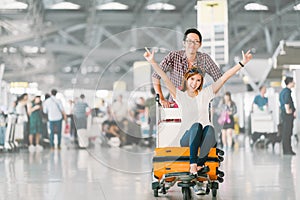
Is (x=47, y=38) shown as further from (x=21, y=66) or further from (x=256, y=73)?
(x=256, y=73)

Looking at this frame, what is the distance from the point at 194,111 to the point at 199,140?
0.62 feet

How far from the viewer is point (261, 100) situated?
12.2 m

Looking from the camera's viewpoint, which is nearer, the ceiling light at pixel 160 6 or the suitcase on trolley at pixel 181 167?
the suitcase on trolley at pixel 181 167

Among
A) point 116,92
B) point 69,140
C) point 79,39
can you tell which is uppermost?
point 79,39

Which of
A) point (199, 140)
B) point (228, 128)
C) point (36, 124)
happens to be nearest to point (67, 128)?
point (36, 124)

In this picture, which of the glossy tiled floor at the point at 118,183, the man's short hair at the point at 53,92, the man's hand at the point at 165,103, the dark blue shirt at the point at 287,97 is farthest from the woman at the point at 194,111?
the man's short hair at the point at 53,92

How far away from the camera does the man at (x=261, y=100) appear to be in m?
12.0

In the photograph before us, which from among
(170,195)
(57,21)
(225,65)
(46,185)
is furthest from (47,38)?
(170,195)

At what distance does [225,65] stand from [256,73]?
107 centimetres

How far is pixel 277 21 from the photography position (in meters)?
12.9

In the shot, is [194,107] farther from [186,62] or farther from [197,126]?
[186,62]

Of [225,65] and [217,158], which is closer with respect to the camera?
[217,158]

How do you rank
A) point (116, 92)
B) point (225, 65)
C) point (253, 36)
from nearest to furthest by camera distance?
point (116, 92) → point (225, 65) → point (253, 36)

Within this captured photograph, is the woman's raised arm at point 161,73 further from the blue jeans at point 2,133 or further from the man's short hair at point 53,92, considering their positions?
the man's short hair at point 53,92
